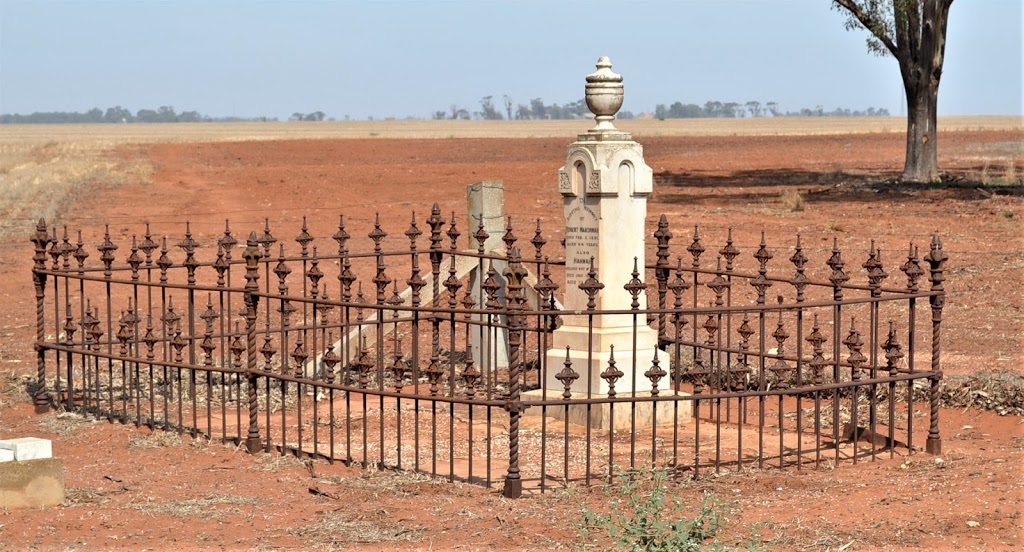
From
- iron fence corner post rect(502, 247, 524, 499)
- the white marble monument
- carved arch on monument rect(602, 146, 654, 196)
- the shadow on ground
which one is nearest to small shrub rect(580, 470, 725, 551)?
iron fence corner post rect(502, 247, 524, 499)

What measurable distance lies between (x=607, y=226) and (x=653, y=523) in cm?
387

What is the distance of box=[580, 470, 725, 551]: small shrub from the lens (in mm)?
6145

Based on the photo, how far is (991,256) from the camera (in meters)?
17.5

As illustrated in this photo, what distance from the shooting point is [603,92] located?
9844mm

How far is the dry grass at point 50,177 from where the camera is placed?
2666cm

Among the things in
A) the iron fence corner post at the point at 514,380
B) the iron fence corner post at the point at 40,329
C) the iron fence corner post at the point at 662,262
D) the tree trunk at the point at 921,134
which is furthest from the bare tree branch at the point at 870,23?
the iron fence corner post at the point at 514,380

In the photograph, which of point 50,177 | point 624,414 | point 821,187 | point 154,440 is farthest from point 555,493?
point 50,177

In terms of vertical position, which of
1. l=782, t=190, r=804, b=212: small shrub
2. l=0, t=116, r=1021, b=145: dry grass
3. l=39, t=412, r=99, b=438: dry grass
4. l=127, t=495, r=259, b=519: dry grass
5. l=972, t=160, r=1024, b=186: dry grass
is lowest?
l=39, t=412, r=99, b=438: dry grass

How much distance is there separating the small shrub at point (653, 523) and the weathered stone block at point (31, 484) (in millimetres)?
3010

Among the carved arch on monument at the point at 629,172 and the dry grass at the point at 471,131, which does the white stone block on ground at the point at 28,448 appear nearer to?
the carved arch on monument at the point at 629,172

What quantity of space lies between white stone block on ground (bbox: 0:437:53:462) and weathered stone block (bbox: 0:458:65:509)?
5 centimetres

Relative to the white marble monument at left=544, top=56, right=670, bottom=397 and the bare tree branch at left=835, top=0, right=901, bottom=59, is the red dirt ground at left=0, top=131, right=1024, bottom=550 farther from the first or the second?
the bare tree branch at left=835, top=0, right=901, bottom=59

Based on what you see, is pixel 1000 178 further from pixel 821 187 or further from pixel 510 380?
pixel 510 380

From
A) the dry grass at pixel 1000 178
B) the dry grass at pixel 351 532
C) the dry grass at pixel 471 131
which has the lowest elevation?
the dry grass at pixel 351 532
